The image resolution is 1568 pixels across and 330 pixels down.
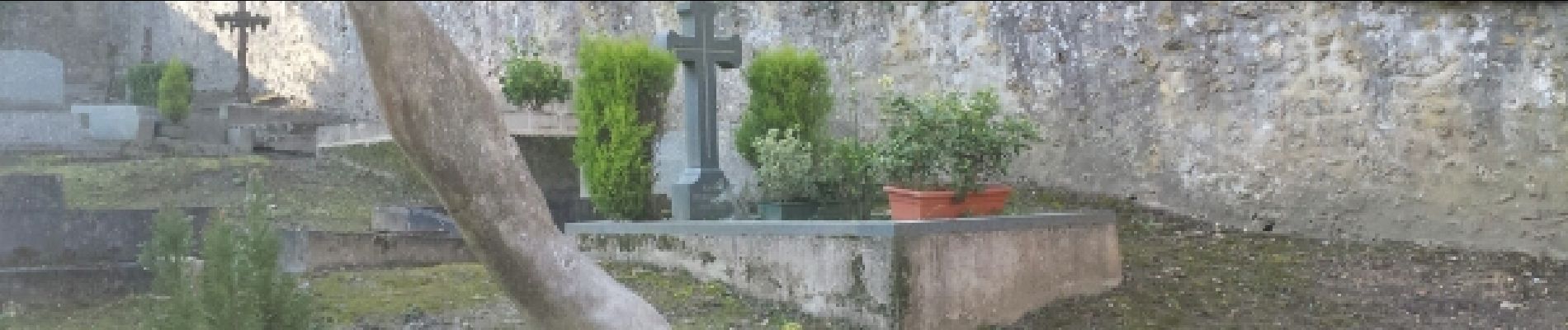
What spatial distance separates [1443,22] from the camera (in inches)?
276

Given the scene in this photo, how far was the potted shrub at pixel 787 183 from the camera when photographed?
5980 millimetres

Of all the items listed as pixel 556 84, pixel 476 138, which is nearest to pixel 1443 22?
pixel 476 138

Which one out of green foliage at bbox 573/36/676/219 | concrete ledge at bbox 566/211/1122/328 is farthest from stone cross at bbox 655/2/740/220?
concrete ledge at bbox 566/211/1122/328

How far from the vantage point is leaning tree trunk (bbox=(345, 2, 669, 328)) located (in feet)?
10.6

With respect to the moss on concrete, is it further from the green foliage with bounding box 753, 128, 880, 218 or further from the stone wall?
the green foliage with bounding box 753, 128, 880, 218

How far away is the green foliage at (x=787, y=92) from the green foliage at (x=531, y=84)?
13.7ft

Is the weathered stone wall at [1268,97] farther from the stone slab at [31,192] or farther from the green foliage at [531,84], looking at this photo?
the stone slab at [31,192]

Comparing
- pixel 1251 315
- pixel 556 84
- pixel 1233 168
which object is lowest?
pixel 1251 315

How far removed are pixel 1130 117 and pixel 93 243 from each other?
19.4 ft

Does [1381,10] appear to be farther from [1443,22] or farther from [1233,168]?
[1233,168]

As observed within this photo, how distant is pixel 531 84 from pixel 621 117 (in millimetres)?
4482

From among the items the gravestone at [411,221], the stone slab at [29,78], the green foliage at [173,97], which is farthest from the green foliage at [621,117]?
the green foliage at [173,97]

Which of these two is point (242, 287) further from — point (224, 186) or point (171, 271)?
point (224, 186)

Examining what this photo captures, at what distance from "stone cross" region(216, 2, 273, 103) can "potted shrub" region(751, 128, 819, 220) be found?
14.1m
